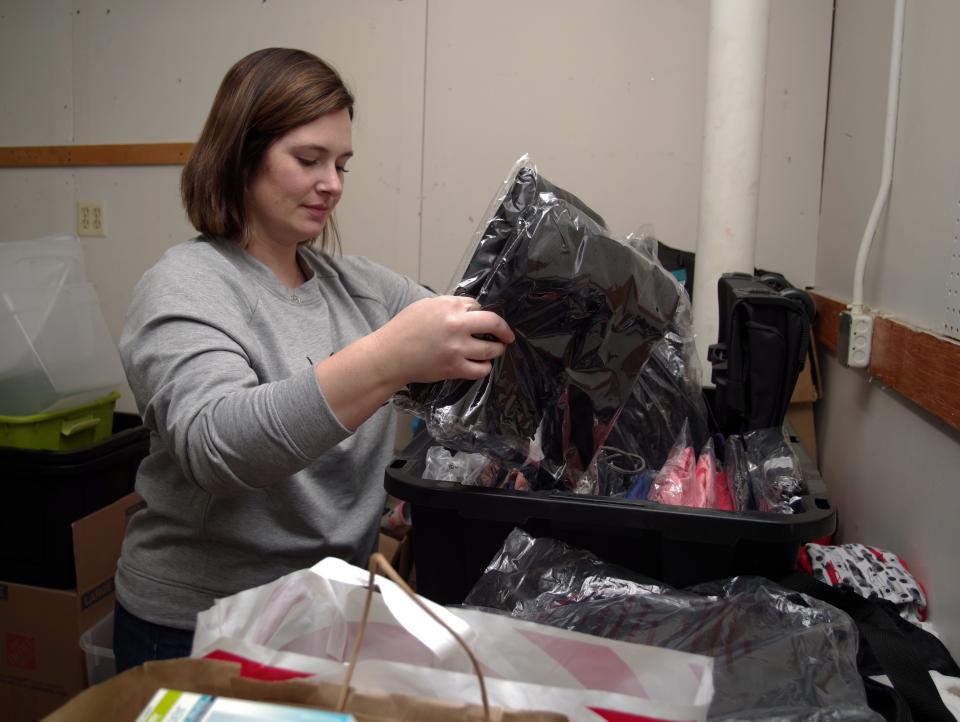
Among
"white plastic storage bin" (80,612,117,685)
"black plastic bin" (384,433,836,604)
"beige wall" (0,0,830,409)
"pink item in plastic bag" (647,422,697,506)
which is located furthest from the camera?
"beige wall" (0,0,830,409)

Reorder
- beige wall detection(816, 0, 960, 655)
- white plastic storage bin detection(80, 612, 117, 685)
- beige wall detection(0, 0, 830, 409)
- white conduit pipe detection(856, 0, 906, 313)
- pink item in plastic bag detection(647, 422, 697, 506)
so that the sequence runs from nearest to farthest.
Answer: pink item in plastic bag detection(647, 422, 697, 506)
beige wall detection(816, 0, 960, 655)
white conduit pipe detection(856, 0, 906, 313)
white plastic storage bin detection(80, 612, 117, 685)
beige wall detection(0, 0, 830, 409)

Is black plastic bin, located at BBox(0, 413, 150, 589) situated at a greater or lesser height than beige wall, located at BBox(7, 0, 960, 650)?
lesser

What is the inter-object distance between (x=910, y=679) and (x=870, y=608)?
12cm

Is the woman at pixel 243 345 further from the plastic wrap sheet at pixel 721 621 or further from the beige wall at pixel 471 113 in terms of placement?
the beige wall at pixel 471 113

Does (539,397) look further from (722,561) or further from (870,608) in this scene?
(870,608)

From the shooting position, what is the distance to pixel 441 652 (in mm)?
443

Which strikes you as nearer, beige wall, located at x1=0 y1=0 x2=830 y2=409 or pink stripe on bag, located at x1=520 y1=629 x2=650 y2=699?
pink stripe on bag, located at x1=520 y1=629 x2=650 y2=699

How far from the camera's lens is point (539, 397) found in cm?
77

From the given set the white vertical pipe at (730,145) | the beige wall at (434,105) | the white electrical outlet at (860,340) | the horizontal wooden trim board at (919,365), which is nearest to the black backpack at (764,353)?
the horizontal wooden trim board at (919,365)

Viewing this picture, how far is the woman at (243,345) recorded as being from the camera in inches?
32.1

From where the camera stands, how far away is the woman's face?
0.98 metres

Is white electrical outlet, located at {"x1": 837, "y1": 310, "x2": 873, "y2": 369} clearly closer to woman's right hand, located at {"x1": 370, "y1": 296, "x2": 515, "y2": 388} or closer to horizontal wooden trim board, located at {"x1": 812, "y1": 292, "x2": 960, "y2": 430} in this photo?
horizontal wooden trim board, located at {"x1": 812, "y1": 292, "x2": 960, "y2": 430}

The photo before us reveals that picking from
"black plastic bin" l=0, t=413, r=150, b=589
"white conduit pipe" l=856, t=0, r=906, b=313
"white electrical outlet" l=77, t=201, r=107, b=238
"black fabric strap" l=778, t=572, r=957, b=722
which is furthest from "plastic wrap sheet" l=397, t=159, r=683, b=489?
"white electrical outlet" l=77, t=201, r=107, b=238

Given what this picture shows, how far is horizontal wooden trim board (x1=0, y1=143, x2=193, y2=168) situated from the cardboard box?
1.17 meters
